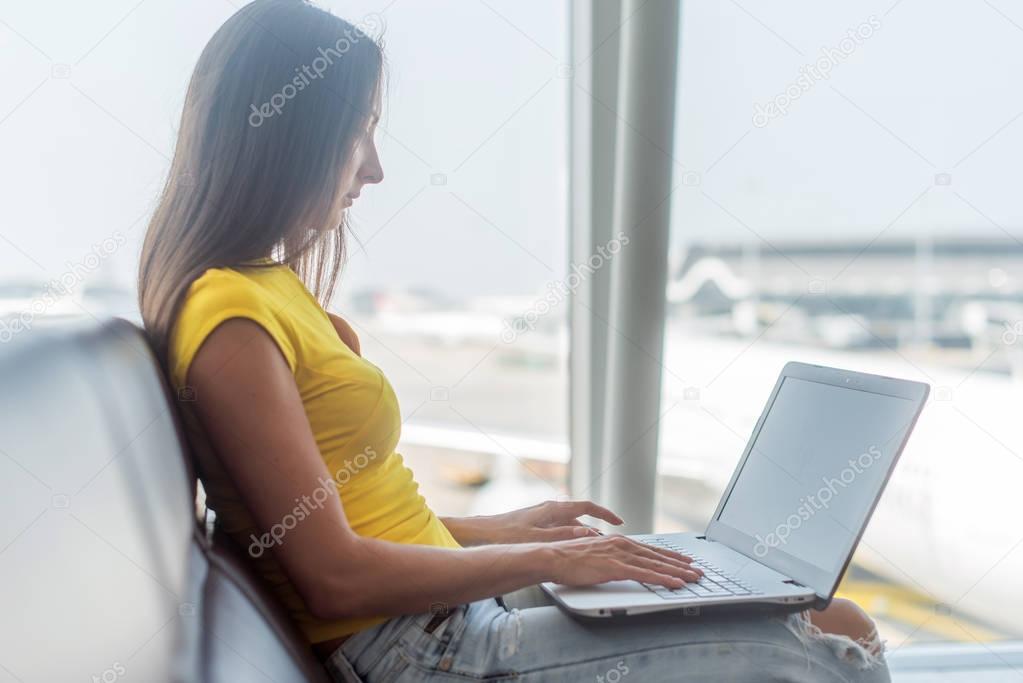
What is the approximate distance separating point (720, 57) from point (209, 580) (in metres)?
1.38

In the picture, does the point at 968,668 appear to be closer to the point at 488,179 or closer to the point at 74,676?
the point at 488,179

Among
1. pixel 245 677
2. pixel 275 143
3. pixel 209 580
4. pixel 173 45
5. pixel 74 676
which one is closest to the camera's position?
pixel 74 676

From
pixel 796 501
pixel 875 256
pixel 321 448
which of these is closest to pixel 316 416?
pixel 321 448

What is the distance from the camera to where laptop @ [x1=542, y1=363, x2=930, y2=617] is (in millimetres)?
1012

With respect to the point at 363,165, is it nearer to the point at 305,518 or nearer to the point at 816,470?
the point at 305,518

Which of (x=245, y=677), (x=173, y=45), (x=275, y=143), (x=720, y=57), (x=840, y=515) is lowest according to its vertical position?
(x=245, y=677)

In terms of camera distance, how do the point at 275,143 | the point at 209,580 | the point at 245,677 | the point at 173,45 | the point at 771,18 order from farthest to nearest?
1. the point at 771,18
2. the point at 173,45
3. the point at 275,143
4. the point at 209,580
5. the point at 245,677

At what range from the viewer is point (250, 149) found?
3.33 ft

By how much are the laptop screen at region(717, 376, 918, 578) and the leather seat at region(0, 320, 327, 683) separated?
24.1 inches

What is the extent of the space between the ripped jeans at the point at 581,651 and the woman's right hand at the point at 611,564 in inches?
1.7

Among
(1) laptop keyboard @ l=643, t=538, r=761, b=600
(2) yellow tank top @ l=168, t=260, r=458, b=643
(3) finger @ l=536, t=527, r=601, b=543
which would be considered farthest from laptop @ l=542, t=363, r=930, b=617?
(2) yellow tank top @ l=168, t=260, r=458, b=643

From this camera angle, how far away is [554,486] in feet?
6.49

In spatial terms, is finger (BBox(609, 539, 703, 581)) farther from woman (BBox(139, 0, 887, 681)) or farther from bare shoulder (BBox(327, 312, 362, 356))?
bare shoulder (BBox(327, 312, 362, 356))

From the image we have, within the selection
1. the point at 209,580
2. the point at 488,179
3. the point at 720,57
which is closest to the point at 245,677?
the point at 209,580
